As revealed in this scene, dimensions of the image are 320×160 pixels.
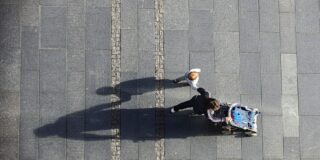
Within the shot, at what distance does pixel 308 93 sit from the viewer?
→ 396 inches

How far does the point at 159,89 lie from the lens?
9781 millimetres

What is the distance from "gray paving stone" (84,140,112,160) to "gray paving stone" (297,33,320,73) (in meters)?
4.56

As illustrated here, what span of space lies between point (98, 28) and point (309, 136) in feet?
17.0

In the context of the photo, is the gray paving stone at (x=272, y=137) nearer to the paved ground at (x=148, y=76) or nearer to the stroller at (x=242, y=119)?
the paved ground at (x=148, y=76)

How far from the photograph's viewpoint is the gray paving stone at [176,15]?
10.0m

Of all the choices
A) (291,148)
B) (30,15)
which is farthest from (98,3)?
(291,148)

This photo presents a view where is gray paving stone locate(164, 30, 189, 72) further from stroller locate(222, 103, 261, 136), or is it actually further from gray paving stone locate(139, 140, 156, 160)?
gray paving stone locate(139, 140, 156, 160)

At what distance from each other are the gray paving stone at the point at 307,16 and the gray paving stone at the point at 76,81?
16.2ft

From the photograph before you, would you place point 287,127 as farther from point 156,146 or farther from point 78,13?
point 78,13

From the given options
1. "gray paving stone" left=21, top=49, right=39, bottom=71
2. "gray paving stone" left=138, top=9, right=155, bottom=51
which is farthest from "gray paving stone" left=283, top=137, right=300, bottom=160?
"gray paving stone" left=21, top=49, right=39, bottom=71

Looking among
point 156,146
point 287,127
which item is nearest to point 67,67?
point 156,146

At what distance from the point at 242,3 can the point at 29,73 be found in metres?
4.93

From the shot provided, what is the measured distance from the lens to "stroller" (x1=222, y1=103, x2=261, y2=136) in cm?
907

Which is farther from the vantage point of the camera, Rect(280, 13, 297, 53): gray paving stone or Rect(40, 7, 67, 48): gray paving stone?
Rect(280, 13, 297, 53): gray paving stone
